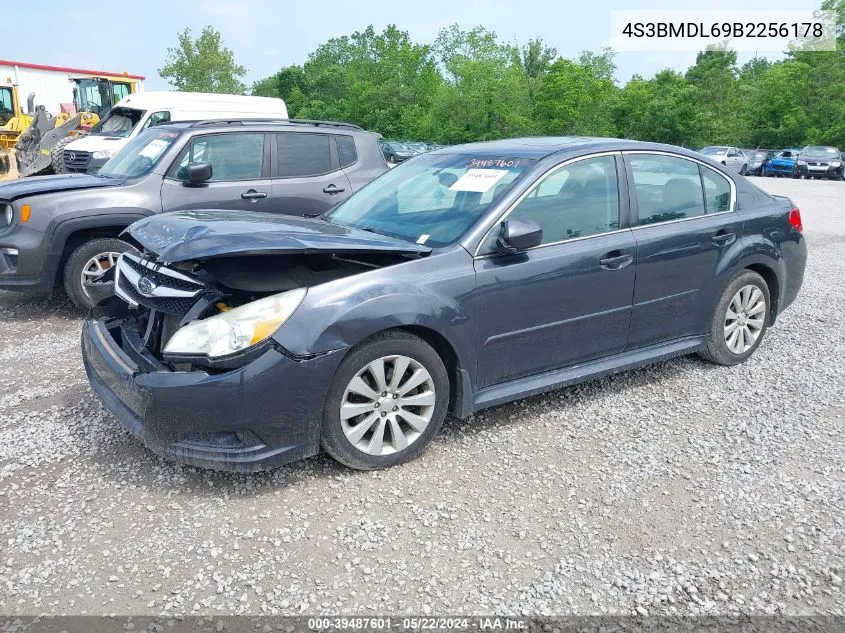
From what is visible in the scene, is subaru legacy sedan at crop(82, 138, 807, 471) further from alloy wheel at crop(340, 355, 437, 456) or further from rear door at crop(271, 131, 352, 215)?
rear door at crop(271, 131, 352, 215)

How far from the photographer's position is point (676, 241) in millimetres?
4500

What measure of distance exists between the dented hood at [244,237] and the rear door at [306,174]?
3.23 metres

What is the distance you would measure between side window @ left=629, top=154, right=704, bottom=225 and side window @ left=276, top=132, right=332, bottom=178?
157 inches

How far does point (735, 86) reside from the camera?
45.2m

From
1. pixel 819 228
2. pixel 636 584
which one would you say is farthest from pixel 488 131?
pixel 636 584

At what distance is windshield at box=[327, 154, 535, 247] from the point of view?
398 centimetres

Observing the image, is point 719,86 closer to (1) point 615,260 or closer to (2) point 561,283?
(1) point 615,260

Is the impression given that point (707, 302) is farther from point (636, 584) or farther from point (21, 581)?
point (21, 581)

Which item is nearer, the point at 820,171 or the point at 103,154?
the point at 103,154

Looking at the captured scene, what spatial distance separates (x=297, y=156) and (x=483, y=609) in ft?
19.0

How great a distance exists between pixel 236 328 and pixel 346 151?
16.3ft

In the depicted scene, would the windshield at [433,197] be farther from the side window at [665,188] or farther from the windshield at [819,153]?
the windshield at [819,153]

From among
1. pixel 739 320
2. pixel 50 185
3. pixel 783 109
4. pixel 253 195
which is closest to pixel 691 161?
pixel 739 320

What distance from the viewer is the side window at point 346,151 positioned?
7.75m
